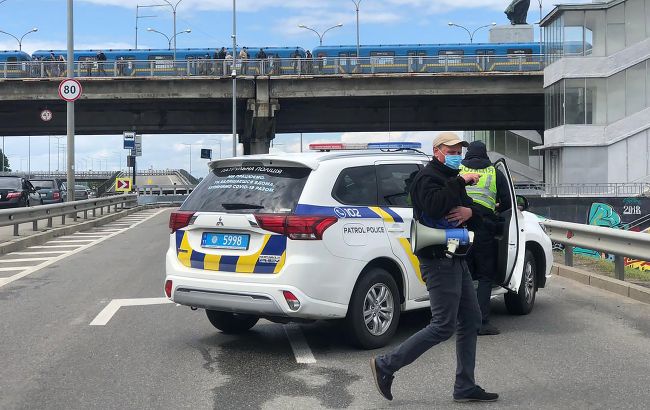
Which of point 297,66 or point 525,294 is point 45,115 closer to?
point 297,66

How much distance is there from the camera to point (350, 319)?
19.7 feet

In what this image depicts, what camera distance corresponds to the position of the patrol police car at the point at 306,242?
18.9ft

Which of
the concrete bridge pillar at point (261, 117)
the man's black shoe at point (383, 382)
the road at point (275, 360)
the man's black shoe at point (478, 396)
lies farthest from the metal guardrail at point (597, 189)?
the man's black shoe at point (383, 382)

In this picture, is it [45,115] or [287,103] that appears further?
[287,103]

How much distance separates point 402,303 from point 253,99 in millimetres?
34065

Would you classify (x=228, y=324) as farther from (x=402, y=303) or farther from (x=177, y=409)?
(x=177, y=409)

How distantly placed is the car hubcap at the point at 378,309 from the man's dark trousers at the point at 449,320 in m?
1.32

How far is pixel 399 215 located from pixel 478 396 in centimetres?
204

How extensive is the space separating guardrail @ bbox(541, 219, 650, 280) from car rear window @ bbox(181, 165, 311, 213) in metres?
4.85

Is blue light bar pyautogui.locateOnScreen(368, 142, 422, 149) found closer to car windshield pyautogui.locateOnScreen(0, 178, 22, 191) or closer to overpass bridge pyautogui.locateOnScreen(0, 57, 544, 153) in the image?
car windshield pyautogui.locateOnScreen(0, 178, 22, 191)

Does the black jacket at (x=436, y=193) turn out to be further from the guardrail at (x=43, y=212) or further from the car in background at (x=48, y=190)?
the car in background at (x=48, y=190)

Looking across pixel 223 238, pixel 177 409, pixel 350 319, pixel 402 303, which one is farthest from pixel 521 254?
pixel 177 409

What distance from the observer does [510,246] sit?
6938mm

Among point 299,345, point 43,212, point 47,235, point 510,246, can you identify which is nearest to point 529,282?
point 510,246
